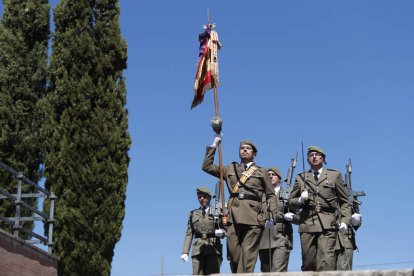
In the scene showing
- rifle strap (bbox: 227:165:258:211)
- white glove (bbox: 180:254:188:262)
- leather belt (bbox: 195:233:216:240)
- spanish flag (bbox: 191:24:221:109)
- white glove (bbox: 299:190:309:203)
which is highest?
spanish flag (bbox: 191:24:221:109)

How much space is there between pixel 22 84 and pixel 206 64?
6469mm

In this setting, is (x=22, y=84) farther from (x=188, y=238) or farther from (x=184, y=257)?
(x=184, y=257)

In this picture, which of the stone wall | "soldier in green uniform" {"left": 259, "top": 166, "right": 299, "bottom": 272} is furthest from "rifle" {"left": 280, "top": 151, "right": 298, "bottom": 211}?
the stone wall

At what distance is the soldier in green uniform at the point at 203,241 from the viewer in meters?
11.7

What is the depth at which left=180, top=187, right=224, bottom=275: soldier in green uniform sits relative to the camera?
11741 mm

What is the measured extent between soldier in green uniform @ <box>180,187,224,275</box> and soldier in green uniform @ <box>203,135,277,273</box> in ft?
5.14

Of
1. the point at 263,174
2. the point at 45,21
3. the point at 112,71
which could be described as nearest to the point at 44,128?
the point at 112,71

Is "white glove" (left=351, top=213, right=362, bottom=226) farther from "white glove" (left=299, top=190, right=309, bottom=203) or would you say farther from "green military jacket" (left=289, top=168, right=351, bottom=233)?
"white glove" (left=299, top=190, right=309, bottom=203)

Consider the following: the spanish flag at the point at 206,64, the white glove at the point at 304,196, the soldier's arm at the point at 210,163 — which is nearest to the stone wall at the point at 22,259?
the soldier's arm at the point at 210,163

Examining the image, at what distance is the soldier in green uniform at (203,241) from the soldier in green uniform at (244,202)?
61.7 inches

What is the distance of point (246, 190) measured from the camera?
10172 millimetres

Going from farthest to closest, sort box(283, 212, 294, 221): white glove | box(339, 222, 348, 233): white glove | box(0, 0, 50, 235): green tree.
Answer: box(0, 0, 50, 235): green tree < box(283, 212, 294, 221): white glove < box(339, 222, 348, 233): white glove

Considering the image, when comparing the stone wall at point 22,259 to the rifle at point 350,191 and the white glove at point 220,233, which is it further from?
the rifle at point 350,191

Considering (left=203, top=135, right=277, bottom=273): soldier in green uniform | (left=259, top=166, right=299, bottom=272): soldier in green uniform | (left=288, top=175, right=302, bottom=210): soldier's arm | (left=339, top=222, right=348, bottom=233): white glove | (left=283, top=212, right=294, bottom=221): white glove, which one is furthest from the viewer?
(left=259, top=166, right=299, bottom=272): soldier in green uniform
